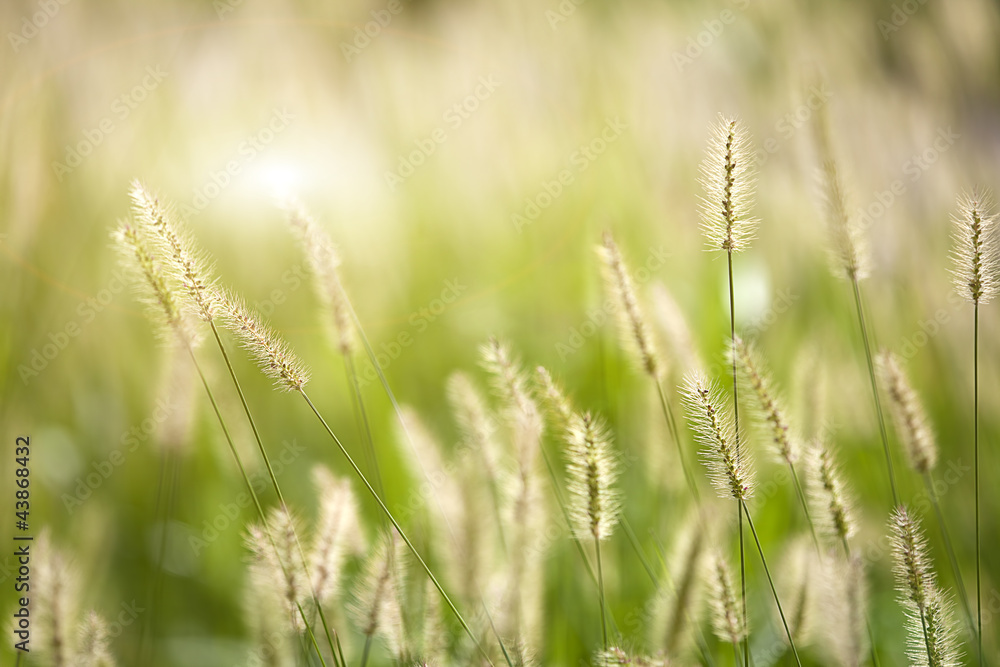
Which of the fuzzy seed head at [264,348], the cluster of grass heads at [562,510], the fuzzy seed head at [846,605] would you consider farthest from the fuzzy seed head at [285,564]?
the fuzzy seed head at [846,605]

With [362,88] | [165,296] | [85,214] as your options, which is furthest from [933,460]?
[362,88]

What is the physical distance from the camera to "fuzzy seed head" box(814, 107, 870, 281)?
2.14ft

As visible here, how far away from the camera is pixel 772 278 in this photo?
134 centimetres

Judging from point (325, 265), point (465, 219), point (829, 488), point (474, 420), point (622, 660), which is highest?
point (465, 219)

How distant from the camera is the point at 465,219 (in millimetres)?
1860

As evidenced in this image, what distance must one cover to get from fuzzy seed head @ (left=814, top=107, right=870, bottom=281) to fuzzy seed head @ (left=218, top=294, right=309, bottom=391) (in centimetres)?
49

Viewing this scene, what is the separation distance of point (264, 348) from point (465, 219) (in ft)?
4.67

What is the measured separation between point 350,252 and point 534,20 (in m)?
0.70

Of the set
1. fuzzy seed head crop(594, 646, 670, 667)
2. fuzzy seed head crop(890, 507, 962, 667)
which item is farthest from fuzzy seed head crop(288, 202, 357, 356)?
fuzzy seed head crop(890, 507, 962, 667)

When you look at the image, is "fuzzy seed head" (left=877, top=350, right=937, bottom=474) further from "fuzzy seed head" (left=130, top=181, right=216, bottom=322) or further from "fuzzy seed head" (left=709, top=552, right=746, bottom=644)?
"fuzzy seed head" (left=130, top=181, right=216, bottom=322)

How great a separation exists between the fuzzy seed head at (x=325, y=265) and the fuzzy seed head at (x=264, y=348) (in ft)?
0.38

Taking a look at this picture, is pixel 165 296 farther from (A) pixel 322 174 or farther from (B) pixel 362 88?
(B) pixel 362 88

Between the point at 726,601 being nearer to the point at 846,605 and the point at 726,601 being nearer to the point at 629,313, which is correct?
the point at 846,605

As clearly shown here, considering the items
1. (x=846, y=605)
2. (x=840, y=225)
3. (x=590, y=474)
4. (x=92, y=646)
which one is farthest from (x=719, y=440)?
(x=92, y=646)
